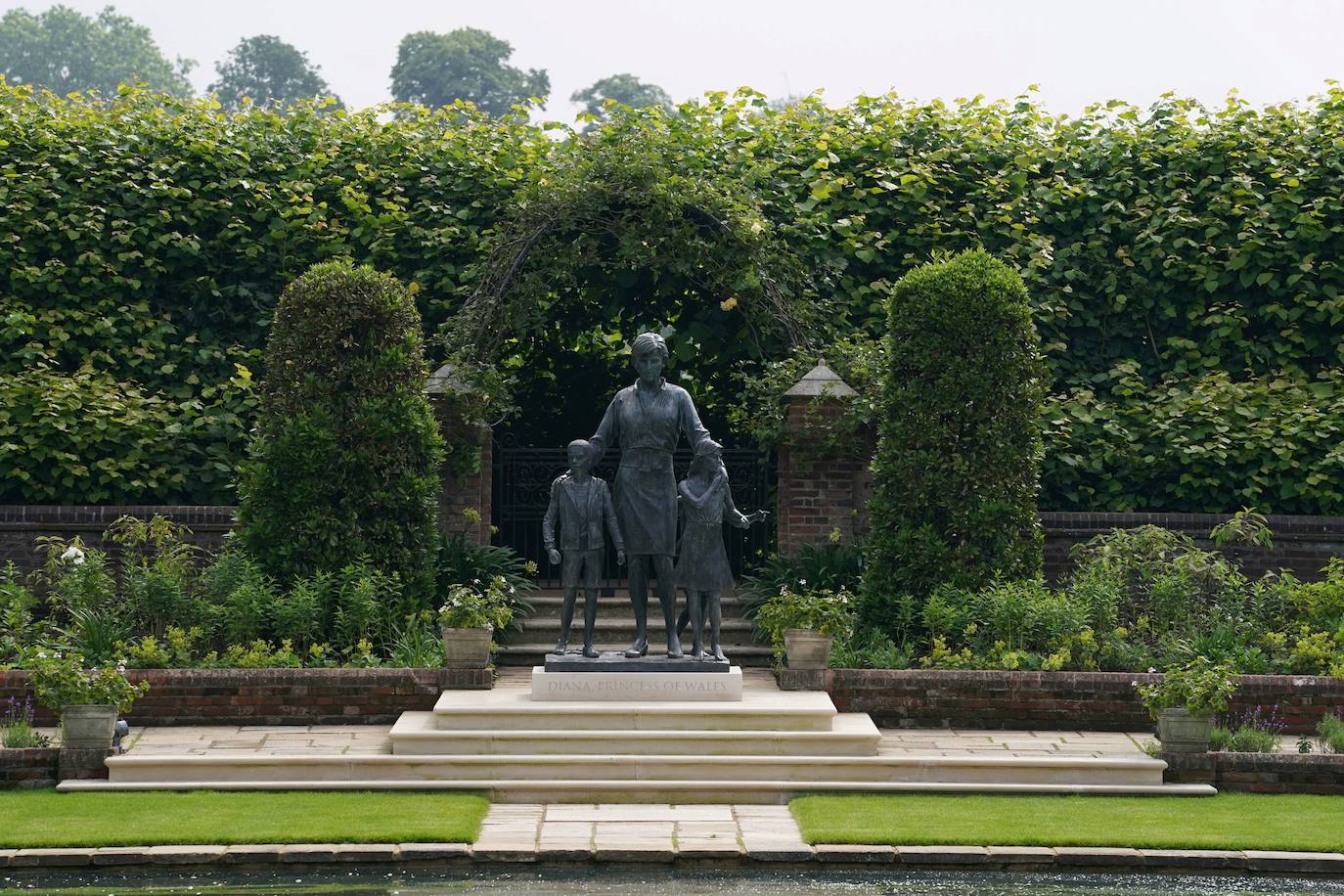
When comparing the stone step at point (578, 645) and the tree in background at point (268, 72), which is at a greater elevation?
the tree in background at point (268, 72)

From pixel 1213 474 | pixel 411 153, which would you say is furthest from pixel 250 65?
pixel 1213 474

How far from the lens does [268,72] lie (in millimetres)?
72375

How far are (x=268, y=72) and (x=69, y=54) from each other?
321 inches

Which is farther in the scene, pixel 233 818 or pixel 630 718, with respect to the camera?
pixel 630 718

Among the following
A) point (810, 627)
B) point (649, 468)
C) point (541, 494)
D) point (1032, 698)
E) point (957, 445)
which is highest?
point (957, 445)

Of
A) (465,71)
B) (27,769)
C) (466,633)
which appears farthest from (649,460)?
(465,71)

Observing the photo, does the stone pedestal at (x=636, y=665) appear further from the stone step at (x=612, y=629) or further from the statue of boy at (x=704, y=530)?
the stone step at (x=612, y=629)

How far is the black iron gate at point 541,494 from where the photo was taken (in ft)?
53.2

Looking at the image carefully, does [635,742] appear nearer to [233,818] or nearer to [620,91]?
[233,818]

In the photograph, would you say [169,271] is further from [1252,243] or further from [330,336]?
[1252,243]

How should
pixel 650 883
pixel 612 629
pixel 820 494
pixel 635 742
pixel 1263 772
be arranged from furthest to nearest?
pixel 820 494
pixel 612 629
pixel 635 742
pixel 1263 772
pixel 650 883

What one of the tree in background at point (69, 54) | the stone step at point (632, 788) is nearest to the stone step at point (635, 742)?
the stone step at point (632, 788)

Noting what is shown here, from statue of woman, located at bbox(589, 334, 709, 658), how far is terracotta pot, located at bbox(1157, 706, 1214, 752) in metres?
3.41

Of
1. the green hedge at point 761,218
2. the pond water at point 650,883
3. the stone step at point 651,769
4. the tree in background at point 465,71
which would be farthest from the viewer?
the tree in background at point 465,71
